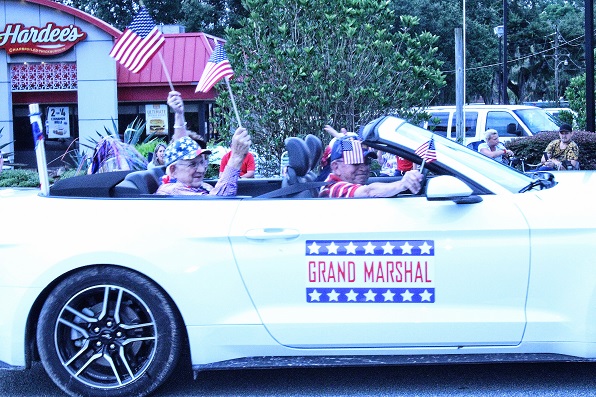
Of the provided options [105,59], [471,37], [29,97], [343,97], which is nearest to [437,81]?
[343,97]

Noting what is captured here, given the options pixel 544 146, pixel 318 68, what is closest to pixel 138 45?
pixel 318 68

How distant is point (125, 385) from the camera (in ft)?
16.0

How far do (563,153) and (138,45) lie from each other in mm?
9257

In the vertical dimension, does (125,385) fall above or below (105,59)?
below

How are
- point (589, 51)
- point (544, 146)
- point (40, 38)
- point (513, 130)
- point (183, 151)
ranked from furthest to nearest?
point (40, 38)
point (513, 130)
point (544, 146)
point (589, 51)
point (183, 151)

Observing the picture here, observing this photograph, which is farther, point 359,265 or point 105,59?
point 105,59

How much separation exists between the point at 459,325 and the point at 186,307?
1442 millimetres

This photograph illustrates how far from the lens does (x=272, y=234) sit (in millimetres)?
4758

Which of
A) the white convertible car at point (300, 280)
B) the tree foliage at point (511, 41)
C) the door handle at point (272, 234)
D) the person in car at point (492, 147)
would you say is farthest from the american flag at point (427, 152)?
the tree foliage at point (511, 41)

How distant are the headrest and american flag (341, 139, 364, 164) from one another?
327mm

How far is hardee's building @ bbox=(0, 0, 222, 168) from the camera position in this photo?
85.9ft

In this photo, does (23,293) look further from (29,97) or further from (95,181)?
(29,97)

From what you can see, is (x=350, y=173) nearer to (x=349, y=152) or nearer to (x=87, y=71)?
(x=349, y=152)

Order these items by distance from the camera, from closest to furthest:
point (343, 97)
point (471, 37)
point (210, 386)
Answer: point (210, 386)
point (343, 97)
point (471, 37)
